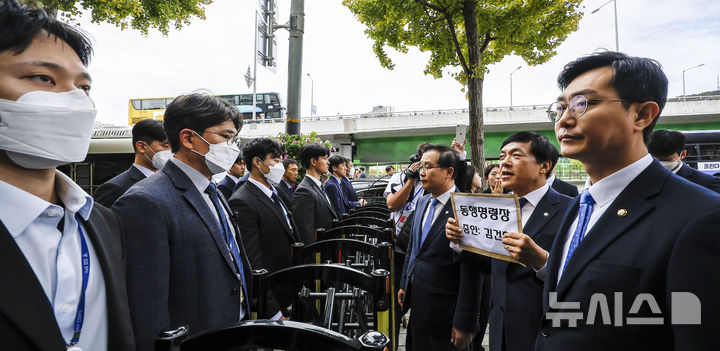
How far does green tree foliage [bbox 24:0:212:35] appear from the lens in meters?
6.45

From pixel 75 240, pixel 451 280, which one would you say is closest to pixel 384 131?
pixel 451 280

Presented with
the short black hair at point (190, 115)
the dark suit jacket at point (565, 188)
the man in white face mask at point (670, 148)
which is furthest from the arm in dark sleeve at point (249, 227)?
the man in white face mask at point (670, 148)

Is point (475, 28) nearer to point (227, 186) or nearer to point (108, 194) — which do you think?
point (227, 186)

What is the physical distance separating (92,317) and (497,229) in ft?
6.01

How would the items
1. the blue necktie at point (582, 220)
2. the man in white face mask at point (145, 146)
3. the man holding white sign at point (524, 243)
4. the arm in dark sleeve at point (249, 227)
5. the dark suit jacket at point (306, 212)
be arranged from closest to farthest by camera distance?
the blue necktie at point (582, 220), the man holding white sign at point (524, 243), the arm in dark sleeve at point (249, 227), the man in white face mask at point (145, 146), the dark suit jacket at point (306, 212)

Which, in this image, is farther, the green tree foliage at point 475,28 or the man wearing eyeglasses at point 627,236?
the green tree foliage at point 475,28

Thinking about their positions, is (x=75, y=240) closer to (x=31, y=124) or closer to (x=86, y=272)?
(x=86, y=272)

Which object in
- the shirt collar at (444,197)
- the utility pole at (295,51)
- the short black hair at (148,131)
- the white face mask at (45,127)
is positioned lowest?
the shirt collar at (444,197)

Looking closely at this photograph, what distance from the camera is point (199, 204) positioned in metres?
1.76

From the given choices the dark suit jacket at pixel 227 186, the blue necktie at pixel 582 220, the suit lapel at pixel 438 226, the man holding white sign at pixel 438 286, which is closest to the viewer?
the blue necktie at pixel 582 220

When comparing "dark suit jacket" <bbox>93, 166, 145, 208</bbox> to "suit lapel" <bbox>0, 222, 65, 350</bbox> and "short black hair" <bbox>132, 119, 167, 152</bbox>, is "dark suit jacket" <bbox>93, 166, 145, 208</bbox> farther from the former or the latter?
"suit lapel" <bbox>0, 222, 65, 350</bbox>

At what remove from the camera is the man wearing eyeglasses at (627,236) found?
3.13ft

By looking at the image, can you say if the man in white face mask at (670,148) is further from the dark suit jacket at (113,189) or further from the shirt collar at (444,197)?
the dark suit jacket at (113,189)

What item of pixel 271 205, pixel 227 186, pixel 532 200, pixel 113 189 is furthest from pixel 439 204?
pixel 227 186
